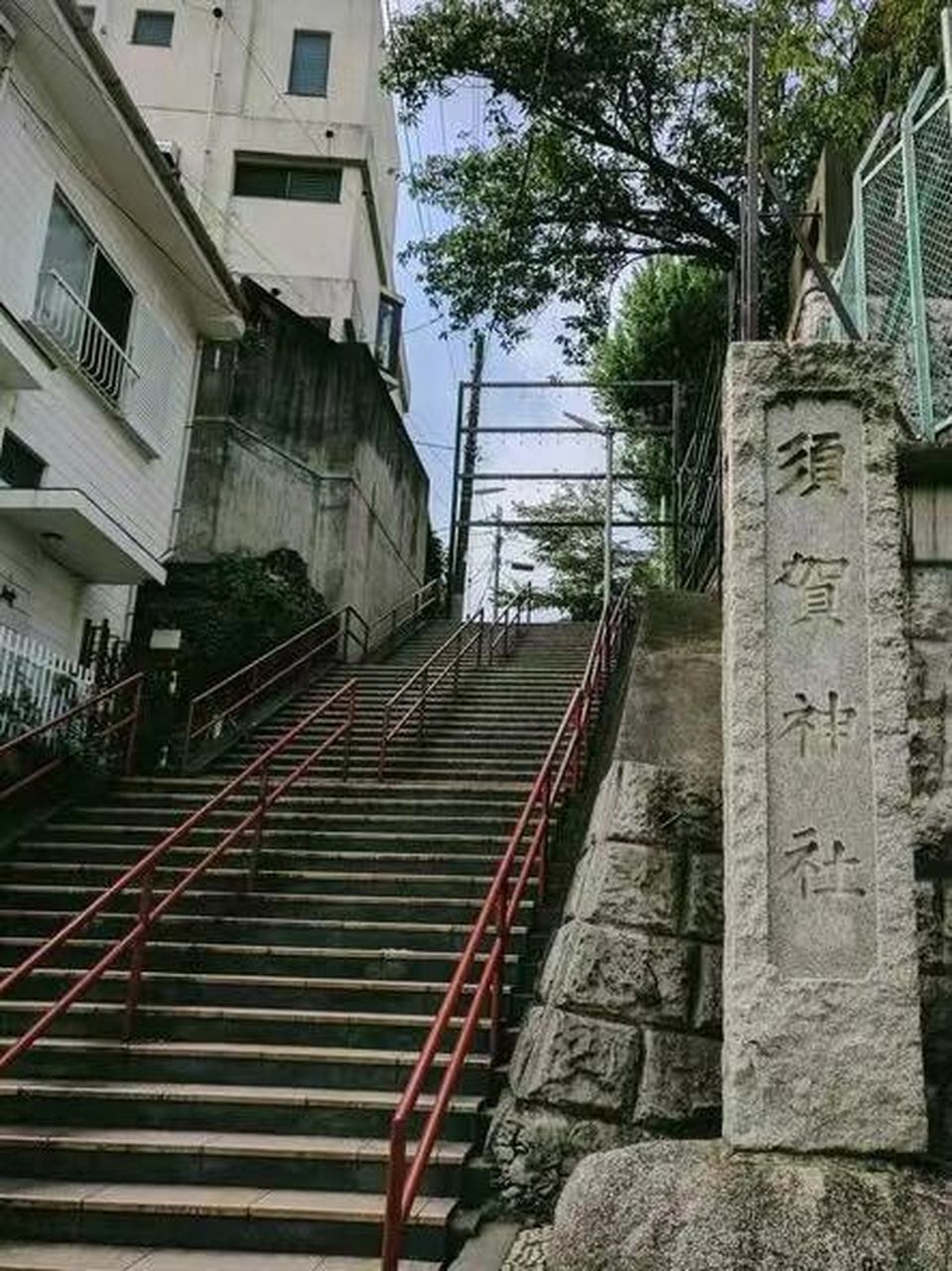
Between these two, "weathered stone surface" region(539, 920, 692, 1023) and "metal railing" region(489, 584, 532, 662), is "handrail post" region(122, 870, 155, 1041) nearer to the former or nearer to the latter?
"weathered stone surface" region(539, 920, 692, 1023)

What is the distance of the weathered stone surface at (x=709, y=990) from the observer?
17.7ft

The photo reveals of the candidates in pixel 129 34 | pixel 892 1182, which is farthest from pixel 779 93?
pixel 129 34

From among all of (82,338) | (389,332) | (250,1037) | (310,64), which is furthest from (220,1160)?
(310,64)

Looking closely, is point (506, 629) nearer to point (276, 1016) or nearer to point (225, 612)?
point (225, 612)

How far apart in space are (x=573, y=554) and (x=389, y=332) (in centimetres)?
885

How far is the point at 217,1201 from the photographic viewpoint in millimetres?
4781

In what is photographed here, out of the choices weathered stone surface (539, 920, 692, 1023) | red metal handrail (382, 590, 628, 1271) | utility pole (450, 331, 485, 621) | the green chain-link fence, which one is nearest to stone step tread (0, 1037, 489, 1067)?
red metal handrail (382, 590, 628, 1271)

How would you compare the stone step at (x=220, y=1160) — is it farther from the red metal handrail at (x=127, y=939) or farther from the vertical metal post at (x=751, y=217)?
the vertical metal post at (x=751, y=217)

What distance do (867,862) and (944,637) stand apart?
5.24 ft

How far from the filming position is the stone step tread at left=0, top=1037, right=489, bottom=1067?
5789 mm

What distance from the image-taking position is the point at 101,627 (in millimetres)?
13172

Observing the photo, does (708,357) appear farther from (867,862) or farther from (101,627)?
(867,862)

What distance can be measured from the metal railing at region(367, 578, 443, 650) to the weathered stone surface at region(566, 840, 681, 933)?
13210 mm

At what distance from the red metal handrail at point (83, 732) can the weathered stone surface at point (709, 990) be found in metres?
5.99
